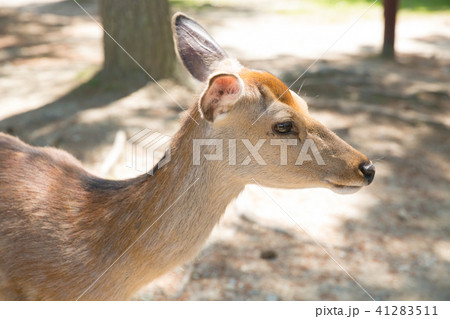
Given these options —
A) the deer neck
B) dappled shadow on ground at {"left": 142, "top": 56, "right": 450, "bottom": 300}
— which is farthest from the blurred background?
the deer neck

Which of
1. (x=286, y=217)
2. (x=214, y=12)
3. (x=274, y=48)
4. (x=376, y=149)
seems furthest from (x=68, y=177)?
(x=214, y=12)

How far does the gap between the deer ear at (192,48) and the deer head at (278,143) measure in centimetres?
26

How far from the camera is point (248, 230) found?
16.0 feet

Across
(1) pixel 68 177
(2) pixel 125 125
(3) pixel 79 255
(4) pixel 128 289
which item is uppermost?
(1) pixel 68 177

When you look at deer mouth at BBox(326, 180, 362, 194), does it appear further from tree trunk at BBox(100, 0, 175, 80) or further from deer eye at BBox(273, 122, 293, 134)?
tree trunk at BBox(100, 0, 175, 80)

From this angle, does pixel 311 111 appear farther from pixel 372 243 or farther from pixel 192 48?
pixel 192 48

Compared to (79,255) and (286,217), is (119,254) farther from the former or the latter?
(286,217)

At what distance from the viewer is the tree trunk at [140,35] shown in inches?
265

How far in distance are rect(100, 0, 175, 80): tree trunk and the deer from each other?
390 cm

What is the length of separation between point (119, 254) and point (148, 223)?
0.80 feet

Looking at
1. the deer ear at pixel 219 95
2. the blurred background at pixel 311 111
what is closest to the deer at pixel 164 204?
the deer ear at pixel 219 95

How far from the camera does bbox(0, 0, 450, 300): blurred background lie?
4375mm

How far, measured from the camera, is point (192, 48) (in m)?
3.12

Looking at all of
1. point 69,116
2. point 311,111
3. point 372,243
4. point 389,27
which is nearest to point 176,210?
point 372,243
